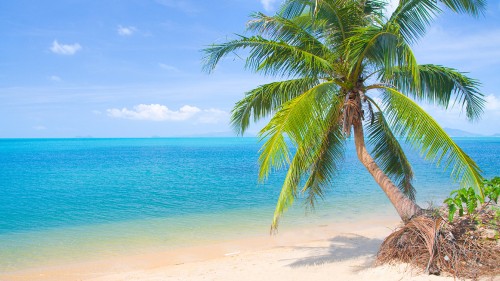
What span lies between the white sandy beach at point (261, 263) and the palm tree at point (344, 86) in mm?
1452

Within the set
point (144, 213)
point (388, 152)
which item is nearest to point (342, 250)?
point (388, 152)

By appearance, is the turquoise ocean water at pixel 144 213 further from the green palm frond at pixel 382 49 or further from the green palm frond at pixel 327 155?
the green palm frond at pixel 382 49

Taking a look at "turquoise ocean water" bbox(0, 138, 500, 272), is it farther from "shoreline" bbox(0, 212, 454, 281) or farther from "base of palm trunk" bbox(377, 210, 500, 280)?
"base of palm trunk" bbox(377, 210, 500, 280)

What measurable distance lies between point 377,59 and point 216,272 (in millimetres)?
5550

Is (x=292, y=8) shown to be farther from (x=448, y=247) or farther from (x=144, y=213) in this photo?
(x=144, y=213)

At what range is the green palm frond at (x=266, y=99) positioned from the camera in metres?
A: 7.24

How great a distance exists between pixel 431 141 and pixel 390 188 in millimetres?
1392

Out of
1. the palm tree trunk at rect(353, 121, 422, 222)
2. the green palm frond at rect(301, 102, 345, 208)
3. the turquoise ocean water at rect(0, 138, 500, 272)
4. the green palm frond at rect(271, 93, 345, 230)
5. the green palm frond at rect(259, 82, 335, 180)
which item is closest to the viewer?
the green palm frond at rect(259, 82, 335, 180)

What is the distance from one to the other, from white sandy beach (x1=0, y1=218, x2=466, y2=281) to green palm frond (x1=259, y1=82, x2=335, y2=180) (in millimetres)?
2616

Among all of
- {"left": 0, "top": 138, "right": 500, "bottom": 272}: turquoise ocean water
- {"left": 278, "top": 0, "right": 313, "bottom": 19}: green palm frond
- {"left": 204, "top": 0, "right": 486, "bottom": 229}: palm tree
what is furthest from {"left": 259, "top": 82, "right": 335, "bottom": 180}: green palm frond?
{"left": 0, "top": 138, "right": 500, "bottom": 272}: turquoise ocean water

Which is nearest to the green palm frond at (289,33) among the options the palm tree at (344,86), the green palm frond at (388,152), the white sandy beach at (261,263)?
the palm tree at (344,86)

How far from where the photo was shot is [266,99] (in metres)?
7.54

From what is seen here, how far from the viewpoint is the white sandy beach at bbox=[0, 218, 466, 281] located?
749 centimetres

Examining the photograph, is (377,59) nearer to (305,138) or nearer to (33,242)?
(305,138)
